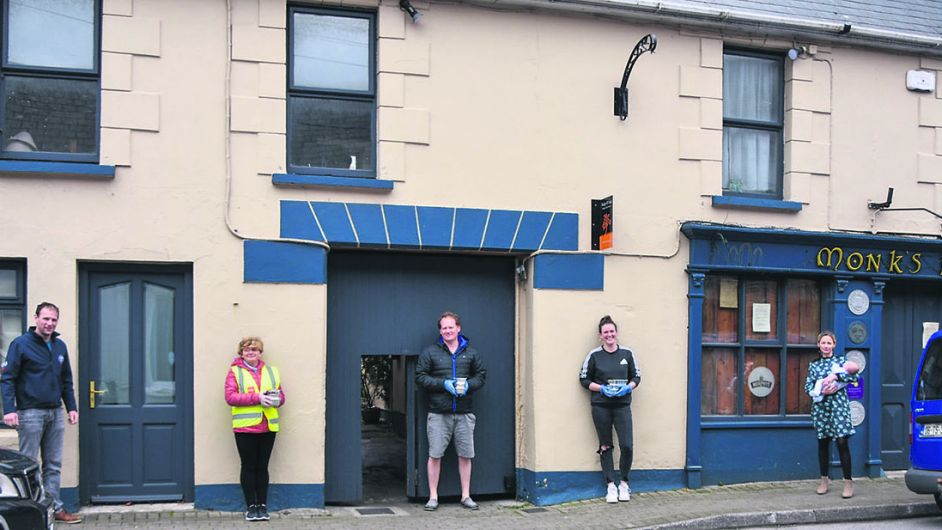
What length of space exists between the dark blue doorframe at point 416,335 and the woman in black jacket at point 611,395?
943 mm

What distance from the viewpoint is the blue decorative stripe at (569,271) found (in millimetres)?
10445

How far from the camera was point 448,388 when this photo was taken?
9.89 meters

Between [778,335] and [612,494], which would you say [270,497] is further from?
[778,335]

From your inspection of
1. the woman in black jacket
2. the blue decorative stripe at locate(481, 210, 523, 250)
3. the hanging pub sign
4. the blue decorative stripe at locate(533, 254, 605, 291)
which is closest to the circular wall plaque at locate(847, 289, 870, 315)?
the woman in black jacket

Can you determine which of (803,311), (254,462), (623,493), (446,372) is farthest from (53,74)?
(803,311)

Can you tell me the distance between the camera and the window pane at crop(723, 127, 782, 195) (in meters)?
11.4

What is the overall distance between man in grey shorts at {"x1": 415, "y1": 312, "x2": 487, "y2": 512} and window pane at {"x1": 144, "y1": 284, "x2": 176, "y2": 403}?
2.43 meters

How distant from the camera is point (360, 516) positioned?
9.70 metres

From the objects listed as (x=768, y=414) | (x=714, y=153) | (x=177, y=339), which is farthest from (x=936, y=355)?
(x=177, y=339)

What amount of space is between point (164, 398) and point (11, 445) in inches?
54.9

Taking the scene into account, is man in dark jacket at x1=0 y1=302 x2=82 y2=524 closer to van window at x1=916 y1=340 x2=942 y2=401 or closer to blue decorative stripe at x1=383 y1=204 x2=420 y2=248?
blue decorative stripe at x1=383 y1=204 x2=420 y2=248

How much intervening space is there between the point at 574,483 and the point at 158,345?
4.44 metres

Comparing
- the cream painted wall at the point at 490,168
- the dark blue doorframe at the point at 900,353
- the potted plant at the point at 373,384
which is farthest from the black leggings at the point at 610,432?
the potted plant at the point at 373,384

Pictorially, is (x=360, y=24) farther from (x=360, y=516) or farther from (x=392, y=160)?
(x=360, y=516)
